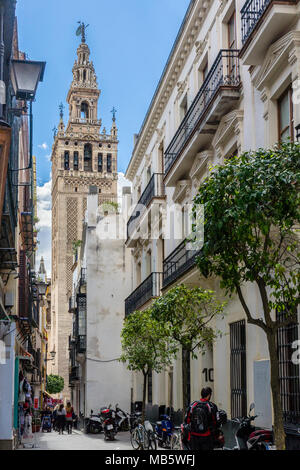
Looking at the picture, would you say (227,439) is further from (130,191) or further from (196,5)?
(130,191)

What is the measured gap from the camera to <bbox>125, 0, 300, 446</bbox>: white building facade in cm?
1143

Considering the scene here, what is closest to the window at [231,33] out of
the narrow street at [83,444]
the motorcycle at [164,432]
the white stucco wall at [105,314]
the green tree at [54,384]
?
the motorcycle at [164,432]

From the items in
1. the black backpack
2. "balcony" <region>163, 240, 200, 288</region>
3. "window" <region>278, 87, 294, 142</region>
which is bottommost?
the black backpack

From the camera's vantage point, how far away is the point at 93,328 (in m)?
31.6

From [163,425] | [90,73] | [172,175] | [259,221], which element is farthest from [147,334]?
[90,73]

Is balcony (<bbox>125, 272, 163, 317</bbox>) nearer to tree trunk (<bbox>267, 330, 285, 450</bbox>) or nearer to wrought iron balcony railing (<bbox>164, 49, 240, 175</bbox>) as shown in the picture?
wrought iron balcony railing (<bbox>164, 49, 240, 175</bbox>)

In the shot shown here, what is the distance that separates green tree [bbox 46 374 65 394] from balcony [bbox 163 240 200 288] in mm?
64083

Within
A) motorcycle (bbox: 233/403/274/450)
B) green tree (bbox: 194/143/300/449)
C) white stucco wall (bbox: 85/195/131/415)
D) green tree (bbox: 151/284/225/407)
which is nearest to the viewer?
green tree (bbox: 194/143/300/449)

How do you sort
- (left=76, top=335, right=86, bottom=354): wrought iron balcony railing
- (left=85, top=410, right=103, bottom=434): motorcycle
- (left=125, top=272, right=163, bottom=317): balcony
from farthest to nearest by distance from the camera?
(left=76, top=335, right=86, bottom=354): wrought iron balcony railing → (left=85, top=410, right=103, bottom=434): motorcycle → (left=125, top=272, right=163, bottom=317): balcony

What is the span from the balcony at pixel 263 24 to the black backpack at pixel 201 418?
5768mm

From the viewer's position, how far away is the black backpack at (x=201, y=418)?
941 centimetres

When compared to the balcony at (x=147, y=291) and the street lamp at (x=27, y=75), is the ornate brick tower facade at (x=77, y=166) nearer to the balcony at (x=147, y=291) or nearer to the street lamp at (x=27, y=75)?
the balcony at (x=147, y=291)

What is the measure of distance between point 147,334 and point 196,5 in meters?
7.98

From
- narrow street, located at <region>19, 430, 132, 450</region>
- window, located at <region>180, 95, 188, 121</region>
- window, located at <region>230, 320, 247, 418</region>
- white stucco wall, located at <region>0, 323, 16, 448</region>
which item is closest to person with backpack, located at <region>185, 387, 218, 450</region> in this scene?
window, located at <region>230, 320, 247, 418</region>
